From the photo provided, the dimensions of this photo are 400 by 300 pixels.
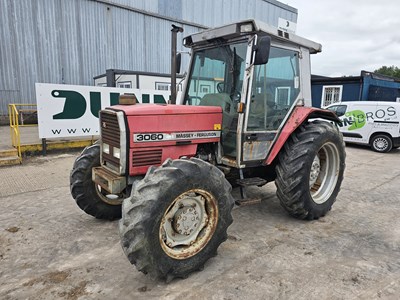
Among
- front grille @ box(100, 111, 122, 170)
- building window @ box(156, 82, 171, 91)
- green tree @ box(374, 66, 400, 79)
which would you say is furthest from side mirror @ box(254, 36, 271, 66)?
green tree @ box(374, 66, 400, 79)

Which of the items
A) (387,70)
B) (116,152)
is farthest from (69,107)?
(387,70)

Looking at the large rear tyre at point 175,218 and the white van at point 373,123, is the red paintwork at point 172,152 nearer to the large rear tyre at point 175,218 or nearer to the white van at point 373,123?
the large rear tyre at point 175,218

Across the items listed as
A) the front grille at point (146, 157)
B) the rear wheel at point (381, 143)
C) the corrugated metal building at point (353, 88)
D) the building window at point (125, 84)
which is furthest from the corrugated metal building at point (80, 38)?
the front grille at point (146, 157)

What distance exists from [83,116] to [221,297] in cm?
689

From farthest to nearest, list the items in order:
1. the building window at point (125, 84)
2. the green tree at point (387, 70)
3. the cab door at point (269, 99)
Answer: the green tree at point (387, 70)
the building window at point (125, 84)
the cab door at point (269, 99)

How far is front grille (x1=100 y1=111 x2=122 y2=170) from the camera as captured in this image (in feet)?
10.1

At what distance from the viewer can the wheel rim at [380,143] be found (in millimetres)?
10164

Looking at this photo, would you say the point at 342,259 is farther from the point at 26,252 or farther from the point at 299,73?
the point at 26,252

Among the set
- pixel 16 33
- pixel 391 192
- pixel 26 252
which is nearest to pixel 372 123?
pixel 391 192

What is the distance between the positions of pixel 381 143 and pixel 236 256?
364 inches

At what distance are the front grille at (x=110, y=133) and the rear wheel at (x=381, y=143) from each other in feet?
32.4

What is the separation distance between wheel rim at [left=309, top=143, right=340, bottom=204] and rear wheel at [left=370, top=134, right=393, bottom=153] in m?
7.09

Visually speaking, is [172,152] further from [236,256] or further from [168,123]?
[236,256]

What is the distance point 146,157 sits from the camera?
3.10 metres
